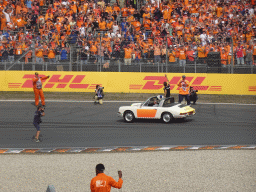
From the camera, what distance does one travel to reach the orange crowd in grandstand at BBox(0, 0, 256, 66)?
2486 cm

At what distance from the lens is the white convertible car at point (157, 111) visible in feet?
57.6

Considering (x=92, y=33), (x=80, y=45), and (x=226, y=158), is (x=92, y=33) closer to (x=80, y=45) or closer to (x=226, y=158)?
(x=80, y=45)

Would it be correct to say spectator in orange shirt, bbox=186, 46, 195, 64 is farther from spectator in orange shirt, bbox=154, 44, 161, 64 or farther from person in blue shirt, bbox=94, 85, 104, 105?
person in blue shirt, bbox=94, 85, 104, 105

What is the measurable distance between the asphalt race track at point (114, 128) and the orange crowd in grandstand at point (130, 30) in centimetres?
428

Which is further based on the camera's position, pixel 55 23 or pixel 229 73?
pixel 55 23

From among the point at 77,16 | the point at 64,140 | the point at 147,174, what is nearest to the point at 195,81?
the point at 77,16

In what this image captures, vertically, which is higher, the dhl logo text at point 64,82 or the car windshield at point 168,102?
the dhl logo text at point 64,82

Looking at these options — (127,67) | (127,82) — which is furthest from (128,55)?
(127,82)

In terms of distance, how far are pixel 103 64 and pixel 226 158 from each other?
14.0 m

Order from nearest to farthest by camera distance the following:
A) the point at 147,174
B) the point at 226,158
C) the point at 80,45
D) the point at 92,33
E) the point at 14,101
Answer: the point at 147,174
the point at 226,158
the point at 14,101
the point at 80,45
the point at 92,33

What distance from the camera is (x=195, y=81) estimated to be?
24688mm

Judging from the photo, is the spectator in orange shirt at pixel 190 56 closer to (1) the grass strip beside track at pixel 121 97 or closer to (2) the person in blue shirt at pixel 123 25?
(1) the grass strip beside track at pixel 121 97

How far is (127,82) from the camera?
2522 cm

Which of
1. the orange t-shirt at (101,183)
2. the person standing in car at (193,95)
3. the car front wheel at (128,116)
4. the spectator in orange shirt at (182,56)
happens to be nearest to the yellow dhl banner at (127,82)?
the spectator in orange shirt at (182,56)
